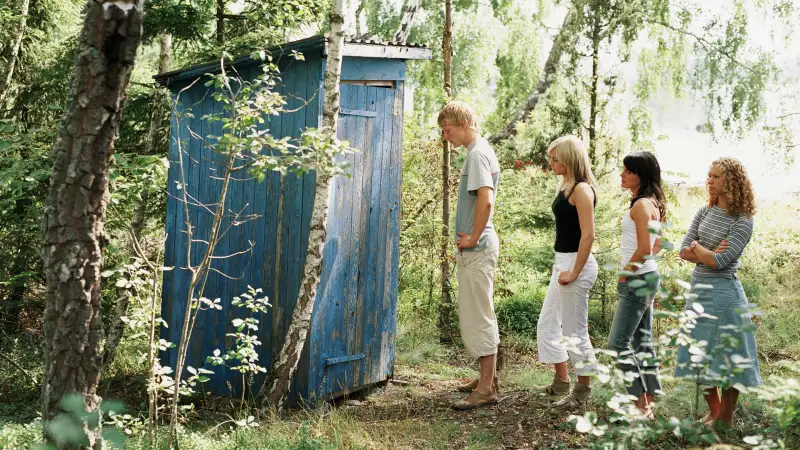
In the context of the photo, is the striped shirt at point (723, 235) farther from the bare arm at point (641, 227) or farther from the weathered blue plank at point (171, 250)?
the weathered blue plank at point (171, 250)

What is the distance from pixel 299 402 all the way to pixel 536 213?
433 centimetres

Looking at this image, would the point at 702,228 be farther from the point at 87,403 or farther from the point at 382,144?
the point at 87,403

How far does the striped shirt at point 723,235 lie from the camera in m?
4.11

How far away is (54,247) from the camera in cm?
256

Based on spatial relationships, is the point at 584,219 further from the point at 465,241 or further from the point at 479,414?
the point at 479,414

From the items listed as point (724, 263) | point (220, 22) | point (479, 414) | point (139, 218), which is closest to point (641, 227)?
point (724, 263)

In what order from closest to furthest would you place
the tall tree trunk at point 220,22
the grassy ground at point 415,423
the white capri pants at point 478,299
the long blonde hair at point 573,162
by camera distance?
the grassy ground at point 415,423 < the long blonde hair at point 573,162 < the white capri pants at point 478,299 < the tall tree trunk at point 220,22

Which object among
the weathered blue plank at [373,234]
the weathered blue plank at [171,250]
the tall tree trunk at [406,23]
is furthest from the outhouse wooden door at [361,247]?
the tall tree trunk at [406,23]

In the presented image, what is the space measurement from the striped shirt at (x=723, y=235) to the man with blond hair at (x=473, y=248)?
1.28 metres

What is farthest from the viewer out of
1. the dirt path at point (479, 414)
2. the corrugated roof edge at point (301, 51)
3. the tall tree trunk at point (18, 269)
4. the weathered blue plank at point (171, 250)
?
the tall tree trunk at point (18, 269)

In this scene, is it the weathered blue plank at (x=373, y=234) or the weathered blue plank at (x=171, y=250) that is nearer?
the weathered blue plank at (x=373, y=234)

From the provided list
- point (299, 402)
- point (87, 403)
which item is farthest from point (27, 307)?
point (87, 403)

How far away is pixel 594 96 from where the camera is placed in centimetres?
812

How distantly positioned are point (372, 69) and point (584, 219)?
2.19 m
